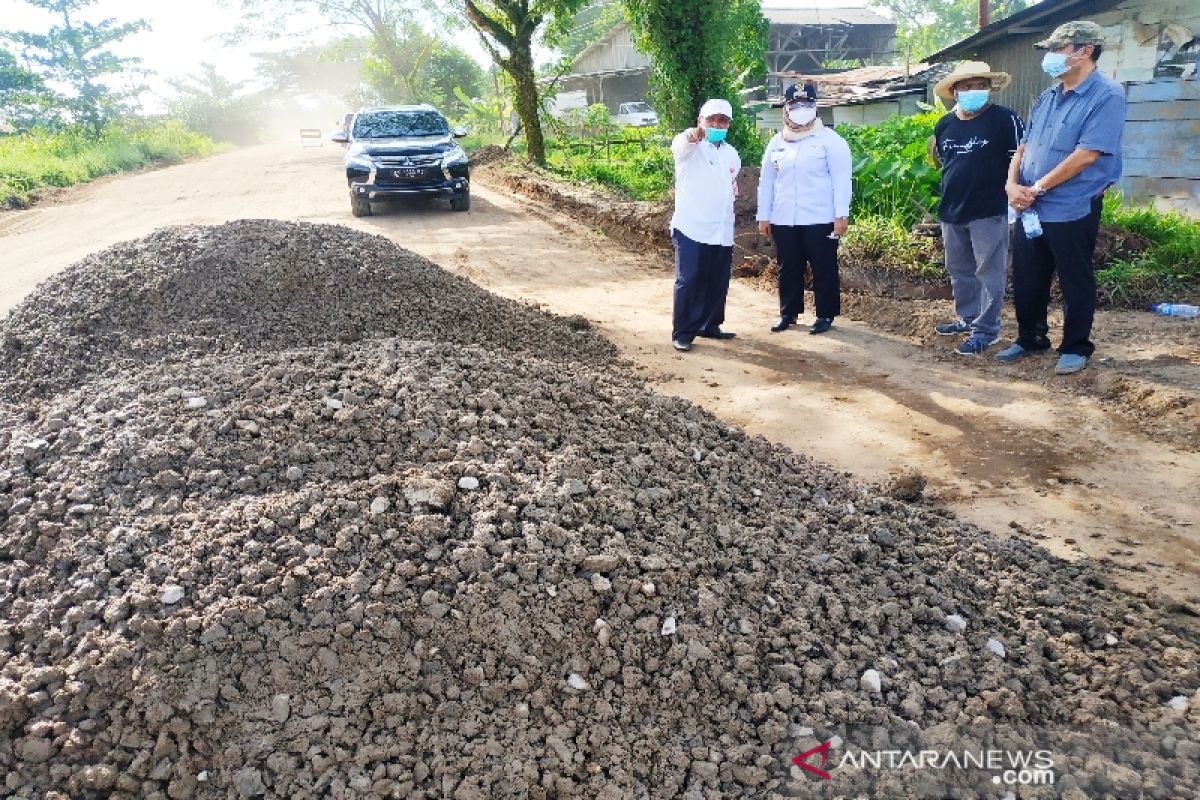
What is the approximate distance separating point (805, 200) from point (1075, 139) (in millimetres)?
1632

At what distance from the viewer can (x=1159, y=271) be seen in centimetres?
585

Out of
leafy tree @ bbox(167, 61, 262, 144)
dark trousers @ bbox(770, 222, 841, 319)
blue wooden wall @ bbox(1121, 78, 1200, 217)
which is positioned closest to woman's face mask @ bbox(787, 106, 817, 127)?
dark trousers @ bbox(770, 222, 841, 319)

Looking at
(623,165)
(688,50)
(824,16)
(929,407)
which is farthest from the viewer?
(824,16)

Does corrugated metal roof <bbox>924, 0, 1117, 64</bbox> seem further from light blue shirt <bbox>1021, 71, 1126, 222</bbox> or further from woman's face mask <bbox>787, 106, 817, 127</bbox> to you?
light blue shirt <bbox>1021, 71, 1126, 222</bbox>

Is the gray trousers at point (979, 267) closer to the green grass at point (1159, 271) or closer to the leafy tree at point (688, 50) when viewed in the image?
the green grass at point (1159, 271)

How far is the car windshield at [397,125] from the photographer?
12164 mm

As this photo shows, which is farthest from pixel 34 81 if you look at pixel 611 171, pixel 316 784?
pixel 316 784

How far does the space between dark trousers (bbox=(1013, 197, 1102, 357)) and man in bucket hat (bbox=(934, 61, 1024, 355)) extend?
0.21m

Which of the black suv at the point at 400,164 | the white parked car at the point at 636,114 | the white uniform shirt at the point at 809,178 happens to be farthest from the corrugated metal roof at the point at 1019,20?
the white parked car at the point at 636,114

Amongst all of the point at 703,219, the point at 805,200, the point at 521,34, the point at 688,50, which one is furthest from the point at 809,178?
the point at 521,34

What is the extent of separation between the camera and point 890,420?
4.32 m

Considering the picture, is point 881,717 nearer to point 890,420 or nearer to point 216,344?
point 890,420

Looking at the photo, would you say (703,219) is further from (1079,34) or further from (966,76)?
(1079,34)

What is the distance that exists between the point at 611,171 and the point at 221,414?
11.6m
